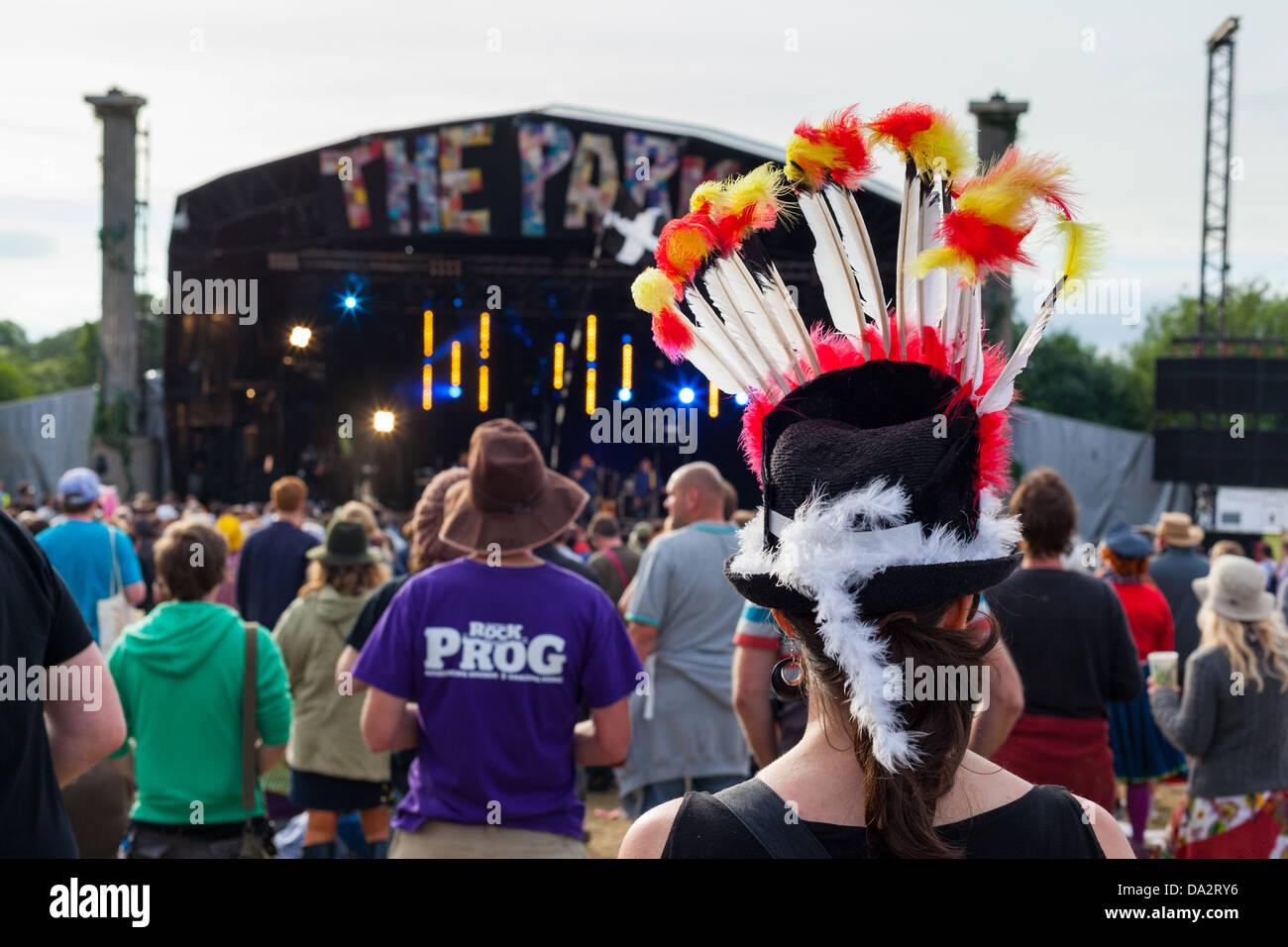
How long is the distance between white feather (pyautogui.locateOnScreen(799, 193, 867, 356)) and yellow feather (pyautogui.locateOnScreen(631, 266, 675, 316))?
0.74ft

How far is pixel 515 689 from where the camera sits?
2783 millimetres

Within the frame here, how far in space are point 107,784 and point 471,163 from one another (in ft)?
40.7

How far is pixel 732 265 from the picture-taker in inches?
61.9

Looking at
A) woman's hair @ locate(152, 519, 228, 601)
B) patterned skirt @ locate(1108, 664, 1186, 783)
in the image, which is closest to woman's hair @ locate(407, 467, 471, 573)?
woman's hair @ locate(152, 519, 228, 601)

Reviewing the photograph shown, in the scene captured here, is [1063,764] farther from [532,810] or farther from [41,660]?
[41,660]

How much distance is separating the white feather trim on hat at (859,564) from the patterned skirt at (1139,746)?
4.12 metres

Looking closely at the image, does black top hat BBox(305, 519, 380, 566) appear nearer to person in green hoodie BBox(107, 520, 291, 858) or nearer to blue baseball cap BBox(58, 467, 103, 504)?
person in green hoodie BBox(107, 520, 291, 858)

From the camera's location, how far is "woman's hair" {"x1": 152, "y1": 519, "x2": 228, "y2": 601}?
10.9ft

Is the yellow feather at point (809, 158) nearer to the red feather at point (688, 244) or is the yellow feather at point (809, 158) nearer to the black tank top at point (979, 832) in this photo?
the red feather at point (688, 244)

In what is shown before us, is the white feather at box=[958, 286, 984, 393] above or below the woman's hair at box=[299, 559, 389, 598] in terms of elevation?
above

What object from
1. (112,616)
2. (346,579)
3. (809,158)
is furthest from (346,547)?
(809,158)

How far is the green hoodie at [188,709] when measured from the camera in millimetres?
3256

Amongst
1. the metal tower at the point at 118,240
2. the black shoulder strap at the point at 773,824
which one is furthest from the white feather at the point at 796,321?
the metal tower at the point at 118,240
